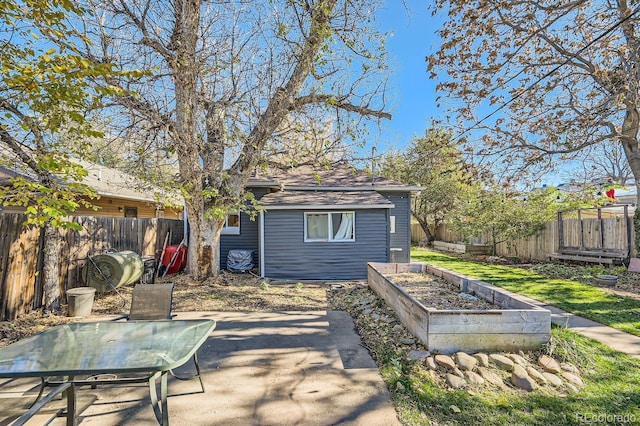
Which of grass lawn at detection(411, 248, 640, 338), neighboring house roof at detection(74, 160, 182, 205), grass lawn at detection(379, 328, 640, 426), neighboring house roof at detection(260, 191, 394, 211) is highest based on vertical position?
neighboring house roof at detection(74, 160, 182, 205)

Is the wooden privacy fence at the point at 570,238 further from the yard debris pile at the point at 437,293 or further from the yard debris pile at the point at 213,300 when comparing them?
the yard debris pile at the point at 213,300

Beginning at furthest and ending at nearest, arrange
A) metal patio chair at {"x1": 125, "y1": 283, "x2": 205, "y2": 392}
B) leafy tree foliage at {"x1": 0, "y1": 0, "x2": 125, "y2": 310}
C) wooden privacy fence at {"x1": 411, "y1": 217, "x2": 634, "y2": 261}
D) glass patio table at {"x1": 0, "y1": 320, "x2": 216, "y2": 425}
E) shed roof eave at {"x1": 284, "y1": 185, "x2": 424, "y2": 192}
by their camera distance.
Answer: shed roof eave at {"x1": 284, "y1": 185, "x2": 424, "y2": 192} → wooden privacy fence at {"x1": 411, "y1": 217, "x2": 634, "y2": 261} → metal patio chair at {"x1": 125, "y1": 283, "x2": 205, "y2": 392} → leafy tree foliage at {"x1": 0, "y1": 0, "x2": 125, "y2": 310} → glass patio table at {"x1": 0, "y1": 320, "x2": 216, "y2": 425}

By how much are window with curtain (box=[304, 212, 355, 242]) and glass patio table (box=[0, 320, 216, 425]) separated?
698 centimetres

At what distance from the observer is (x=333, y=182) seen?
12633 mm

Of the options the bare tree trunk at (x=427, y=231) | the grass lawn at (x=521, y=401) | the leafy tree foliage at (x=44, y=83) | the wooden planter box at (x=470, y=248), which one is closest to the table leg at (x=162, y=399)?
the grass lawn at (x=521, y=401)

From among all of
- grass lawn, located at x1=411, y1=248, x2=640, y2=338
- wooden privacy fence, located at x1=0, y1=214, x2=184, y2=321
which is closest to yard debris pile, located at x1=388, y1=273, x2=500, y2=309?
grass lawn, located at x1=411, y1=248, x2=640, y2=338

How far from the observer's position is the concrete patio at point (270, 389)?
2789mm

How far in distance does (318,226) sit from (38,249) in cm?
684

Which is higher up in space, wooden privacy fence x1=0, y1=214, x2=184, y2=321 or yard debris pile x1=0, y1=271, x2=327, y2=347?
wooden privacy fence x1=0, y1=214, x2=184, y2=321

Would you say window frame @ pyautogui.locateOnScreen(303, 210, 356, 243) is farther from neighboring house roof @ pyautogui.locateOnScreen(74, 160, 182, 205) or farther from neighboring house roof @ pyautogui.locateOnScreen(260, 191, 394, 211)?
neighboring house roof @ pyautogui.locateOnScreen(74, 160, 182, 205)

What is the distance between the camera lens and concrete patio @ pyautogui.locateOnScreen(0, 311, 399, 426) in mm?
2789

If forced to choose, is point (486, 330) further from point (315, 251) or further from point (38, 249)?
point (38, 249)

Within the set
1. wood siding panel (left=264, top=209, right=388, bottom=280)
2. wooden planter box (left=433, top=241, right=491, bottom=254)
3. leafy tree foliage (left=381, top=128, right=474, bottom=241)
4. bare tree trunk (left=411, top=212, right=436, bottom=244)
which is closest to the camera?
wood siding panel (left=264, top=209, right=388, bottom=280)

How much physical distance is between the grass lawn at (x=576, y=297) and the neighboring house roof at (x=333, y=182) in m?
4.72
